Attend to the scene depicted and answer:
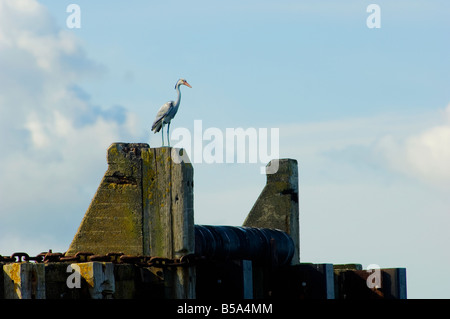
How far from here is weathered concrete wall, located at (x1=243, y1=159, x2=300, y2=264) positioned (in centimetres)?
2091

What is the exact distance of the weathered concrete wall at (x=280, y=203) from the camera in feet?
68.6

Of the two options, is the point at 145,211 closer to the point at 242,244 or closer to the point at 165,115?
the point at 165,115

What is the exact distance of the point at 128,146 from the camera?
1631 cm

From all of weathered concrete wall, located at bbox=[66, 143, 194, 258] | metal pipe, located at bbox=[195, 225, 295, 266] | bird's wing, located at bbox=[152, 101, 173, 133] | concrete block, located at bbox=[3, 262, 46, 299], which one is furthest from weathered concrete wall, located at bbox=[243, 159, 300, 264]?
concrete block, located at bbox=[3, 262, 46, 299]

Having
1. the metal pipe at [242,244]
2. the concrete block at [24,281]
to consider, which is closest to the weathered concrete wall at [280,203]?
the metal pipe at [242,244]

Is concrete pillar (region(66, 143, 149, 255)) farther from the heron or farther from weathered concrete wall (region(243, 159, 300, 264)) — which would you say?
weathered concrete wall (region(243, 159, 300, 264))

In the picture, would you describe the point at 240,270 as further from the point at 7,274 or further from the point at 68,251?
the point at 7,274

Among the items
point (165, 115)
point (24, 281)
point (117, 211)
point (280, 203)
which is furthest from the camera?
point (280, 203)

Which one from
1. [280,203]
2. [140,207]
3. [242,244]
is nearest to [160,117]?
[140,207]

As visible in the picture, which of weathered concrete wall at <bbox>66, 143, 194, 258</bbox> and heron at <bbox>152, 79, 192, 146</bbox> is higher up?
heron at <bbox>152, 79, 192, 146</bbox>

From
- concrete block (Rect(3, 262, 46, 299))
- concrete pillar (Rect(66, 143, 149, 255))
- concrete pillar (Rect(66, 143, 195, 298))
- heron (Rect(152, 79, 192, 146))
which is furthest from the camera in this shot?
heron (Rect(152, 79, 192, 146))

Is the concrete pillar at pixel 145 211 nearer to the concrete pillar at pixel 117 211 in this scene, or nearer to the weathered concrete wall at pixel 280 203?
the concrete pillar at pixel 117 211

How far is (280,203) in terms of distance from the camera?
21.0 metres
